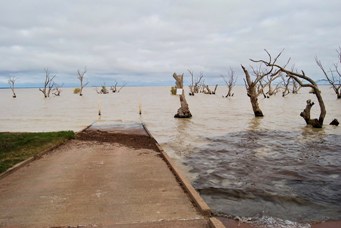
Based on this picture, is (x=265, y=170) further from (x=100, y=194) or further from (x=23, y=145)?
(x=23, y=145)

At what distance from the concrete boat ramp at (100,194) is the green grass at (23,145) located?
1.55ft

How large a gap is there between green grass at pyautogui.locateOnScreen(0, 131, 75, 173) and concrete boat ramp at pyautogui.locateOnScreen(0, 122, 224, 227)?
1.55 feet

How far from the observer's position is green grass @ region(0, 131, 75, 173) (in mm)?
9875

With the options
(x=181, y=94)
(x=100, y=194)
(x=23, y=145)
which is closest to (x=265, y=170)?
(x=100, y=194)

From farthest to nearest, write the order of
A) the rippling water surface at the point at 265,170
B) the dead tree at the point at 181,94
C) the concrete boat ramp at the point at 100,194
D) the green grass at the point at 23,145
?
the dead tree at the point at 181,94, the green grass at the point at 23,145, the rippling water surface at the point at 265,170, the concrete boat ramp at the point at 100,194

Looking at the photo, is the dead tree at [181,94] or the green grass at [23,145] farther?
the dead tree at [181,94]

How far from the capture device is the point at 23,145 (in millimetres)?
12422

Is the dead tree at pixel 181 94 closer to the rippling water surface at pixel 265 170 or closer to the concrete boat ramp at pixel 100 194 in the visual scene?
the rippling water surface at pixel 265 170

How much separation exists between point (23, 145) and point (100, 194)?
6.74 m

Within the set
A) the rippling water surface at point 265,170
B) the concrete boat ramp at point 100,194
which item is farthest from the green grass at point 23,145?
the rippling water surface at point 265,170

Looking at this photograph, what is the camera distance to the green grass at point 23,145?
9875 mm

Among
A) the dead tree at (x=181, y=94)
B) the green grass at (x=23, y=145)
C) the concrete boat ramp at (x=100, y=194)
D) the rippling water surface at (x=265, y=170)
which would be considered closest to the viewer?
the concrete boat ramp at (x=100, y=194)

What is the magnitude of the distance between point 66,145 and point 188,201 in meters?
7.60

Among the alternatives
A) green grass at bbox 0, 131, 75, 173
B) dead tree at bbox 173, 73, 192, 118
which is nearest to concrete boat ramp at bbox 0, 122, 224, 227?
green grass at bbox 0, 131, 75, 173
